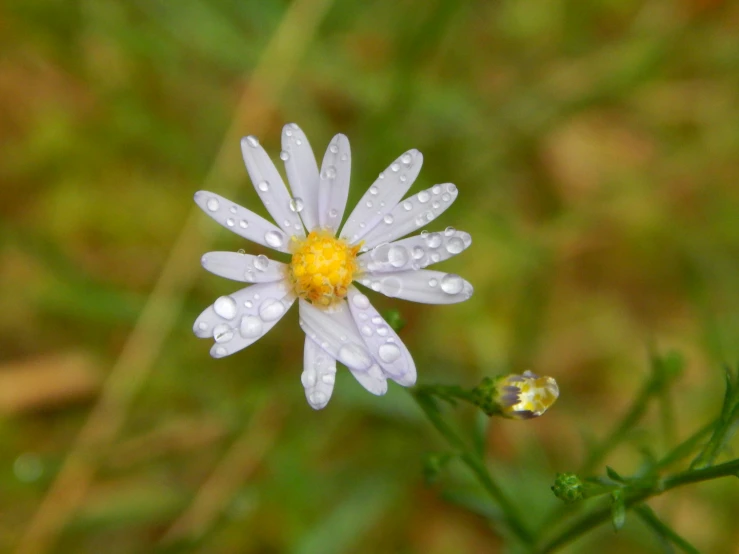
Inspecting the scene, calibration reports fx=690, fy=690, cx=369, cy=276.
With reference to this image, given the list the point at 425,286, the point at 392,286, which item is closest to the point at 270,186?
the point at 392,286

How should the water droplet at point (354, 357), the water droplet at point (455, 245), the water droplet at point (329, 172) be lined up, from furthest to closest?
1. the water droplet at point (329, 172)
2. the water droplet at point (455, 245)
3. the water droplet at point (354, 357)

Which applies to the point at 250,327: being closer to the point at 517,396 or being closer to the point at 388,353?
the point at 388,353

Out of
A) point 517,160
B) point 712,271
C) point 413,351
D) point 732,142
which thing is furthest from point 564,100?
point 413,351

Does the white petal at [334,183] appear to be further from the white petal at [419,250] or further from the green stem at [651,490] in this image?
the green stem at [651,490]

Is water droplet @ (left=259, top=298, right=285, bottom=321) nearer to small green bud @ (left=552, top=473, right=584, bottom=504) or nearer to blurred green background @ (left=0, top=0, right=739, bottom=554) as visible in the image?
small green bud @ (left=552, top=473, right=584, bottom=504)

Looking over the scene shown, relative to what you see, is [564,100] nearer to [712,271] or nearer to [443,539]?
[712,271]

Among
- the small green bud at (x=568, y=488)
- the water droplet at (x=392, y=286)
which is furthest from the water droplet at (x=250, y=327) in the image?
the small green bud at (x=568, y=488)

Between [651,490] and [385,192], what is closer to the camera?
[651,490]
